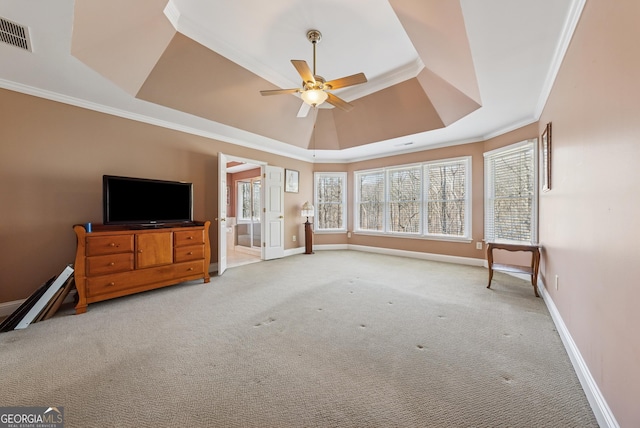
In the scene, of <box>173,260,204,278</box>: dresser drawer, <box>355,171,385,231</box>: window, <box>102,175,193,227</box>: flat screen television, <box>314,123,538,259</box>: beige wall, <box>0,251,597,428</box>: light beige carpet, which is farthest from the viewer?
<box>355,171,385,231</box>: window

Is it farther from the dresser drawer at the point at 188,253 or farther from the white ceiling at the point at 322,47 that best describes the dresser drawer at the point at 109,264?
the white ceiling at the point at 322,47

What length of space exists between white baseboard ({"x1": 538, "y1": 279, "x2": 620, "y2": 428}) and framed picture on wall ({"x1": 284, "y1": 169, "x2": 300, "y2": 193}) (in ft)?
16.7

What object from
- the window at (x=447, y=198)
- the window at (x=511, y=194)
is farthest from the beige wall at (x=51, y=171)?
the window at (x=511, y=194)

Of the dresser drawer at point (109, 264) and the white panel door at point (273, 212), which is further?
the white panel door at point (273, 212)

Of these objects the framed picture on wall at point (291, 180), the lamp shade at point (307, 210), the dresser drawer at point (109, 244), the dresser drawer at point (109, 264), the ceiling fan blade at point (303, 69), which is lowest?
the dresser drawer at point (109, 264)

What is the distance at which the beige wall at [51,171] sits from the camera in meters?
2.69

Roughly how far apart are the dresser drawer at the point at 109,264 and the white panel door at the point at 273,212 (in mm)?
2695

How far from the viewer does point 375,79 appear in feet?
12.3

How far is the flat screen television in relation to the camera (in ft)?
9.79

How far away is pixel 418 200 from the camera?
220 inches

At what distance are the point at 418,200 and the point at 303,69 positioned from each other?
4206mm

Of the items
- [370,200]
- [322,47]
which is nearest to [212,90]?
[322,47]

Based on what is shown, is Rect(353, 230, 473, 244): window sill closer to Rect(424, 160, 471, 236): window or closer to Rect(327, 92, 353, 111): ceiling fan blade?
Rect(424, 160, 471, 236): window

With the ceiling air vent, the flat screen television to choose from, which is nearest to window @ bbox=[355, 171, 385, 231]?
the flat screen television
